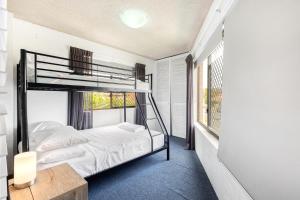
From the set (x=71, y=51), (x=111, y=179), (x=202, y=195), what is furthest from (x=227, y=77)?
(x=71, y=51)

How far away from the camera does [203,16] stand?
2230 mm

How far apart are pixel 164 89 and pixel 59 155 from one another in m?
3.61

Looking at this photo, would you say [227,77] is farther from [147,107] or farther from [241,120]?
[147,107]

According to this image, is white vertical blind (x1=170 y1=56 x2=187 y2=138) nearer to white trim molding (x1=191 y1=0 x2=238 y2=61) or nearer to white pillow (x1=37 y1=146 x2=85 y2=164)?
white trim molding (x1=191 y1=0 x2=238 y2=61)

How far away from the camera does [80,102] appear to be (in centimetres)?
310

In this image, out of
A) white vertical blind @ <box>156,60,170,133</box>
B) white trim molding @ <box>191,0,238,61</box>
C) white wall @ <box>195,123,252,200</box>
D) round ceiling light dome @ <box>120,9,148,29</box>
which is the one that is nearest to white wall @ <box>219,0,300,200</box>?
white wall @ <box>195,123,252,200</box>

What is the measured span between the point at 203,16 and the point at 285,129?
2.08 meters

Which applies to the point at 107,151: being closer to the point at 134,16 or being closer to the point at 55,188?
the point at 55,188

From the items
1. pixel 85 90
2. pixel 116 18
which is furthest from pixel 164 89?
pixel 85 90

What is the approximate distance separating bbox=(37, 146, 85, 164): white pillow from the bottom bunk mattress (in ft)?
0.12

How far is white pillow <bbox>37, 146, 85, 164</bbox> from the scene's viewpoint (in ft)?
5.33

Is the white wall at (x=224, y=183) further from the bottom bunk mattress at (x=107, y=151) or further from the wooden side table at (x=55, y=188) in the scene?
the wooden side table at (x=55, y=188)

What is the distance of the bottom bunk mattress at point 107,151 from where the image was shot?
181 cm

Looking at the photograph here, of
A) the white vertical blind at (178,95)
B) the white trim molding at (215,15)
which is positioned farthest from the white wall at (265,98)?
the white vertical blind at (178,95)
